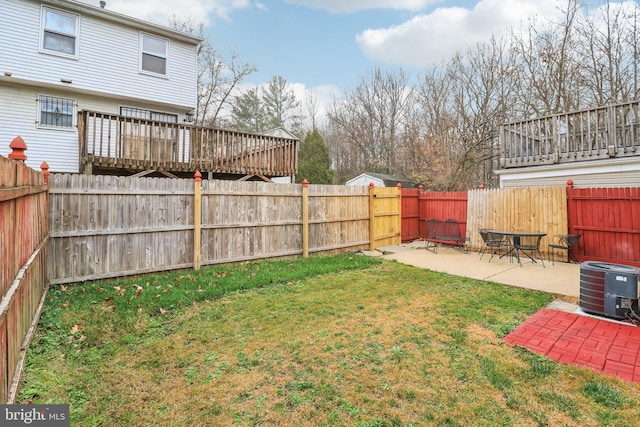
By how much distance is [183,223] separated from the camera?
6.18m

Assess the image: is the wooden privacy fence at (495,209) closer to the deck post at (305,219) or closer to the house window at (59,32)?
the deck post at (305,219)

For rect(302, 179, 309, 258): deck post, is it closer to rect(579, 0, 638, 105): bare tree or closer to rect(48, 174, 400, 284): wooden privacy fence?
rect(48, 174, 400, 284): wooden privacy fence

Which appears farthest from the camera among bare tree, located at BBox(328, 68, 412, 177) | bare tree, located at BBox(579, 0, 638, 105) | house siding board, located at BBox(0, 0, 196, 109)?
bare tree, located at BBox(328, 68, 412, 177)

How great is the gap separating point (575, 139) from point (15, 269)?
36.0 feet

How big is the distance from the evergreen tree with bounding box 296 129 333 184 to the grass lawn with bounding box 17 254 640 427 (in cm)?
1584

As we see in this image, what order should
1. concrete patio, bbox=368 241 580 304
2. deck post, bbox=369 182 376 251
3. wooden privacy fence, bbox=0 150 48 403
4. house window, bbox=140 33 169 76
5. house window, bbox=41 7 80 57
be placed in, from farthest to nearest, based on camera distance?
house window, bbox=140 33 169 76
deck post, bbox=369 182 376 251
house window, bbox=41 7 80 57
concrete patio, bbox=368 241 580 304
wooden privacy fence, bbox=0 150 48 403

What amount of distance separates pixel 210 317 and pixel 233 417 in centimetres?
200

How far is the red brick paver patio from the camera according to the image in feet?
9.40

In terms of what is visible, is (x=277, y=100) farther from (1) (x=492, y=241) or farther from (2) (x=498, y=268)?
(2) (x=498, y=268)

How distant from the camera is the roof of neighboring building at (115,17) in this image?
9109mm

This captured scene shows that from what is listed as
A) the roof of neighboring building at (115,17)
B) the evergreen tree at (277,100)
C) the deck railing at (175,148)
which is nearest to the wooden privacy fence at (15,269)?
the deck railing at (175,148)

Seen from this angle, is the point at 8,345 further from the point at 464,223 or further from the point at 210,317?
the point at 464,223

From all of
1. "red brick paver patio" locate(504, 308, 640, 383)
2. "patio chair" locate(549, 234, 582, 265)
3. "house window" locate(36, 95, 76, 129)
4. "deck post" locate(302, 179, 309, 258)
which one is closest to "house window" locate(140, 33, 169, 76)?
"house window" locate(36, 95, 76, 129)

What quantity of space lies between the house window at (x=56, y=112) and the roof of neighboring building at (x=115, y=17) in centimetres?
266
